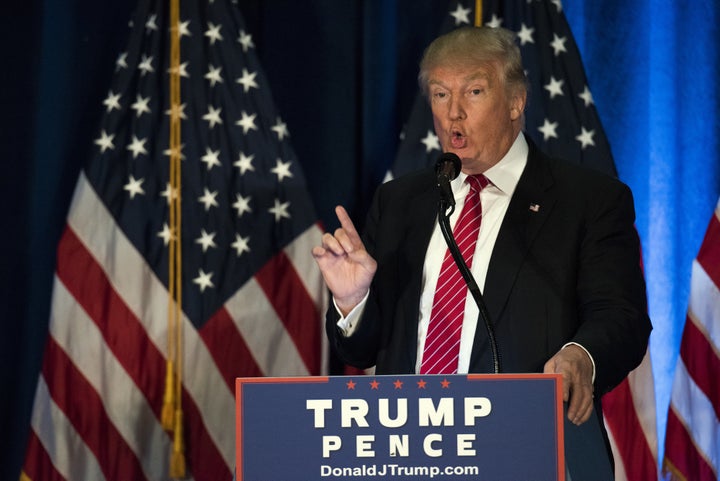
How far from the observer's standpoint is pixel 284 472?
4.86 feet

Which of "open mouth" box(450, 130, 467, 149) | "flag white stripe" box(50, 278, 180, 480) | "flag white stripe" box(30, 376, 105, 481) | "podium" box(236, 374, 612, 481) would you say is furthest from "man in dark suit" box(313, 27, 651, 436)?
"flag white stripe" box(30, 376, 105, 481)

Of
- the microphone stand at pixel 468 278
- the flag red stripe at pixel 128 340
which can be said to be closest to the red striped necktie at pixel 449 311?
the microphone stand at pixel 468 278

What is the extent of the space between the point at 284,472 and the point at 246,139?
2405 mm

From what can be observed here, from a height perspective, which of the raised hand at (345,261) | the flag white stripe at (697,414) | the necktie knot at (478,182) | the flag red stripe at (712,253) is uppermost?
the flag red stripe at (712,253)

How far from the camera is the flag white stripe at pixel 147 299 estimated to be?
3730mm

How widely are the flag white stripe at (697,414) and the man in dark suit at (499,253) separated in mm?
1507

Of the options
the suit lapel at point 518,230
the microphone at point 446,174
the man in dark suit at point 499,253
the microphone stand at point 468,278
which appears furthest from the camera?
the suit lapel at point 518,230

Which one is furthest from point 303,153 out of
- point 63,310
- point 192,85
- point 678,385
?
point 678,385

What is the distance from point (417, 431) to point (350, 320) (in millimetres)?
617

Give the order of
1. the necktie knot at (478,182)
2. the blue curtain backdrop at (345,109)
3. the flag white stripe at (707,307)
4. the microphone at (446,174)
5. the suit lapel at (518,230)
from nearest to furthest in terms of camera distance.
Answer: the microphone at (446,174), the suit lapel at (518,230), the necktie knot at (478,182), the flag white stripe at (707,307), the blue curtain backdrop at (345,109)

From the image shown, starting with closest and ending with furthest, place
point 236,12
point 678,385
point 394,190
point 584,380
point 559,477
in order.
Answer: point 559,477, point 584,380, point 394,190, point 678,385, point 236,12

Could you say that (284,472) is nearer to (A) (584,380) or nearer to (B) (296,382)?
(B) (296,382)

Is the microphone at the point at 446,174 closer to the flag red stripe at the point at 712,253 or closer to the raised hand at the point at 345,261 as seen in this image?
the raised hand at the point at 345,261

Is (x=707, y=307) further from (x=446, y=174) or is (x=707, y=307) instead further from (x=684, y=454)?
(x=446, y=174)
